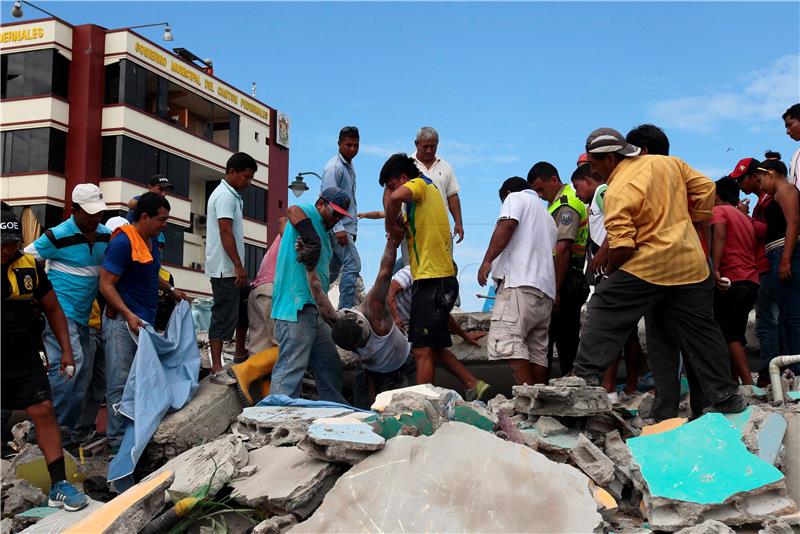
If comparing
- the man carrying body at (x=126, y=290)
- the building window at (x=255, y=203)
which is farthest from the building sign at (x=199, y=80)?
the man carrying body at (x=126, y=290)

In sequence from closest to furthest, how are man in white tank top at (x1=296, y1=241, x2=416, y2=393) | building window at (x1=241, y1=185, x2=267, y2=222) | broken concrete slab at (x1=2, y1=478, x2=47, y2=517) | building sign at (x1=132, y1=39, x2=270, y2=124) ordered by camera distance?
1. broken concrete slab at (x1=2, y1=478, x2=47, y2=517)
2. man in white tank top at (x1=296, y1=241, x2=416, y2=393)
3. building sign at (x1=132, y1=39, x2=270, y2=124)
4. building window at (x1=241, y1=185, x2=267, y2=222)

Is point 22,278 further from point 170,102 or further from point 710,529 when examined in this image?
point 170,102

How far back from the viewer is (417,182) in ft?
19.1

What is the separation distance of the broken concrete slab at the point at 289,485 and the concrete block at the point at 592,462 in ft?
4.00

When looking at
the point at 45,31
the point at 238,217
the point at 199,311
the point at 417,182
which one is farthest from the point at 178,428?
the point at 45,31

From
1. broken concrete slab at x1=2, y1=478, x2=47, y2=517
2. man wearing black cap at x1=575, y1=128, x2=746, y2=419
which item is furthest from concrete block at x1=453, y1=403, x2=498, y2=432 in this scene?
broken concrete slab at x1=2, y1=478, x2=47, y2=517

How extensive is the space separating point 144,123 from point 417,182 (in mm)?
21815

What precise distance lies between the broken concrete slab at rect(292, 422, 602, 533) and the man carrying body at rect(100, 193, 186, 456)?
248cm

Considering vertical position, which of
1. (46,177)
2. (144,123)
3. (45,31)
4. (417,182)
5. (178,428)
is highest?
(45,31)

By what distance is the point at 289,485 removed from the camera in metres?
3.79

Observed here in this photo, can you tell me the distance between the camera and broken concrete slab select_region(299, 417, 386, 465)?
3.79 metres

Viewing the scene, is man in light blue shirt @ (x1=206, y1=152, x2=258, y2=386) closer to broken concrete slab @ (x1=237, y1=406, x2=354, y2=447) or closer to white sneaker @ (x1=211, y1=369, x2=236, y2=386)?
white sneaker @ (x1=211, y1=369, x2=236, y2=386)

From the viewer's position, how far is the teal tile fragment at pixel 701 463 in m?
3.65

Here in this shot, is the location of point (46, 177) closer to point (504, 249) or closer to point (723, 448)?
point (504, 249)
